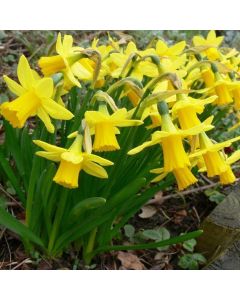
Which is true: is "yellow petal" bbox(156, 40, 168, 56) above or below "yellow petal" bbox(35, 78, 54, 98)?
above

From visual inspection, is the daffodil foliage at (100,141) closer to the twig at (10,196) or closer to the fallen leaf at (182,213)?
the twig at (10,196)

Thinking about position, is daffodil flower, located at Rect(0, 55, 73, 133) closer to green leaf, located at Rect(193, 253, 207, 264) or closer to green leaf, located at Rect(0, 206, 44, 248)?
green leaf, located at Rect(0, 206, 44, 248)

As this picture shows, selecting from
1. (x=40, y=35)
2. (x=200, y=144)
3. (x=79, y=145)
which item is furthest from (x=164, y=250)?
(x=40, y=35)

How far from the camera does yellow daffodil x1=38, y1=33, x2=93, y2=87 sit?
A: 1506 millimetres

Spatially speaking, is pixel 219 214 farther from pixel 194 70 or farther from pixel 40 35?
pixel 40 35

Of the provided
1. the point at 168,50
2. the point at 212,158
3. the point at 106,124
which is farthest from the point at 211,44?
the point at 106,124

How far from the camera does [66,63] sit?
150 cm

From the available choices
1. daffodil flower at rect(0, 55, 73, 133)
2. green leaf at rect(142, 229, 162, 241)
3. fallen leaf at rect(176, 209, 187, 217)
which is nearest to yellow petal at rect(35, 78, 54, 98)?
daffodil flower at rect(0, 55, 73, 133)

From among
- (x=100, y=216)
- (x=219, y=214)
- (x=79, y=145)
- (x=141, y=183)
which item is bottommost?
(x=219, y=214)

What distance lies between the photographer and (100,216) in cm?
154

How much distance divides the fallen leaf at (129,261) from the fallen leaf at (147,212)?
22 cm

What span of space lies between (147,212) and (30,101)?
0.87 metres

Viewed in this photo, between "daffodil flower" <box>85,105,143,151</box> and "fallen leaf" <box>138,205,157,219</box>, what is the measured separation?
76 cm

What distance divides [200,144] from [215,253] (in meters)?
0.56
